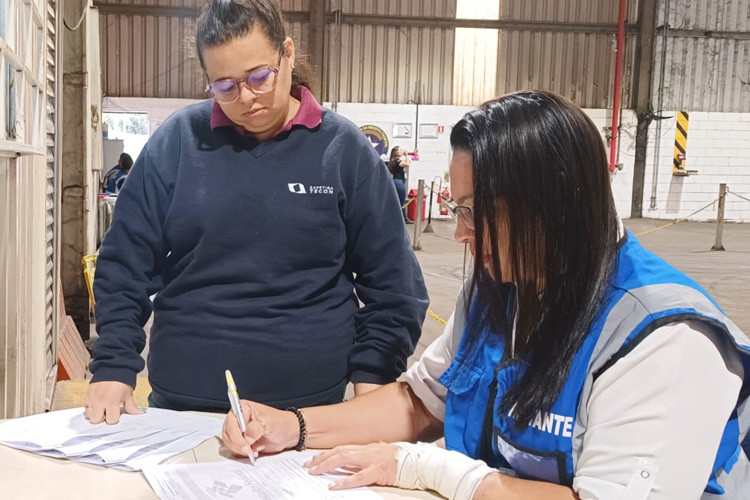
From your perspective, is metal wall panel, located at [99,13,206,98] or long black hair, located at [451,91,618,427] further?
metal wall panel, located at [99,13,206,98]

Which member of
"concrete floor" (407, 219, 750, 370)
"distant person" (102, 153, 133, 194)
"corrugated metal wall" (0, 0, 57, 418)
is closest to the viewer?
"corrugated metal wall" (0, 0, 57, 418)

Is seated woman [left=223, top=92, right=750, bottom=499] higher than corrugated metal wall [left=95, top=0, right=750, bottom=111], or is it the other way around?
corrugated metal wall [left=95, top=0, right=750, bottom=111]

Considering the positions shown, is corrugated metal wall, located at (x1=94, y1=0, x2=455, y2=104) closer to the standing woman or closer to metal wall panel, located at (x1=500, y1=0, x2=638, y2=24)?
metal wall panel, located at (x1=500, y1=0, x2=638, y2=24)

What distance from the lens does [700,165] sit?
551 inches

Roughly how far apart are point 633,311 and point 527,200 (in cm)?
21

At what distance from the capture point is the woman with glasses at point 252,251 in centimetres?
166

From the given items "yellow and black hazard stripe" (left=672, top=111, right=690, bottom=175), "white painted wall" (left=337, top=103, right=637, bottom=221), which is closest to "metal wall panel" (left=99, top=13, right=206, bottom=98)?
"white painted wall" (left=337, top=103, right=637, bottom=221)

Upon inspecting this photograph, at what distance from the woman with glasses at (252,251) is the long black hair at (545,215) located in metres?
0.65

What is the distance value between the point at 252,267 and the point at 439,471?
2.19ft

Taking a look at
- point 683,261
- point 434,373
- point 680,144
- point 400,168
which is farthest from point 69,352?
point 680,144

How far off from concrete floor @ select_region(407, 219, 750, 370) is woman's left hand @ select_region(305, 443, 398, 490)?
11.6 feet

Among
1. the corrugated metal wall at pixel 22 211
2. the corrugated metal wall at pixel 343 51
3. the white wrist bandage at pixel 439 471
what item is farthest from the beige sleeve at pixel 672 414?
the corrugated metal wall at pixel 343 51

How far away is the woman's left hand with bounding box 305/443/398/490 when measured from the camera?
4.25 feet

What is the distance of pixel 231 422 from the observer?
137 cm
